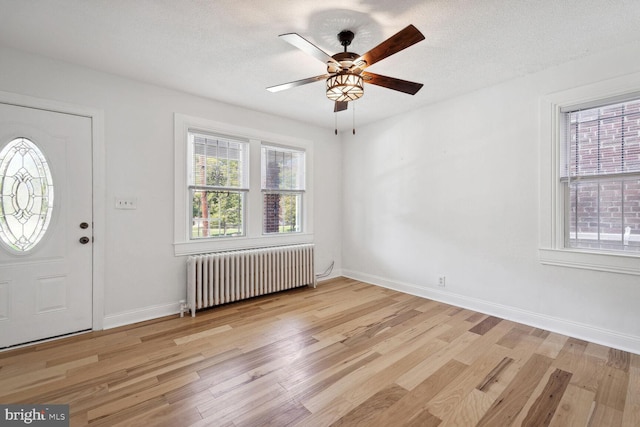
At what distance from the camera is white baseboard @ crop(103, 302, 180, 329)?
302 cm

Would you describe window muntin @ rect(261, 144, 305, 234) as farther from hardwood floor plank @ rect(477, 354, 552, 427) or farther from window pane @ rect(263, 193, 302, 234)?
hardwood floor plank @ rect(477, 354, 552, 427)

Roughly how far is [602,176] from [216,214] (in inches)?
167

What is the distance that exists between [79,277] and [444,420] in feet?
11.4

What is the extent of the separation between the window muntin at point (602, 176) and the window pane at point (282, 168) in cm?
338

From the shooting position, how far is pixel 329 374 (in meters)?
2.17

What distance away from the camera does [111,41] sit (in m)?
2.43

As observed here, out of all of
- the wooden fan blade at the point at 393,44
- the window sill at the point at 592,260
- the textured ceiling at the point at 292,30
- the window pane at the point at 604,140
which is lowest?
the window sill at the point at 592,260

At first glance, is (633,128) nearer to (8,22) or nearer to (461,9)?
(461,9)

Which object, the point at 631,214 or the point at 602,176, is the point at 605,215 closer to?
the point at 631,214

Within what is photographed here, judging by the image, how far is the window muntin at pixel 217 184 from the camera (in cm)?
365

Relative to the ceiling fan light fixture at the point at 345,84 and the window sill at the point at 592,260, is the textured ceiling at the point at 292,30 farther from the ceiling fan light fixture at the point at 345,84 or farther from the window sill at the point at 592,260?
the window sill at the point at 592,260

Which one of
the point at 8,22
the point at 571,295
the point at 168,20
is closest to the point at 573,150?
the point at 571,295

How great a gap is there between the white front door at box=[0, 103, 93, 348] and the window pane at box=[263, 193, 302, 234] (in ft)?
6.97

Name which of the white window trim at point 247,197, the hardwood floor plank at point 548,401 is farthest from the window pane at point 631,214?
the white window trim at point 247,197
